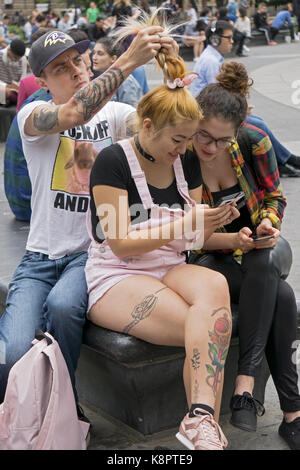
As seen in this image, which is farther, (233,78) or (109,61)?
Result: (109,61)

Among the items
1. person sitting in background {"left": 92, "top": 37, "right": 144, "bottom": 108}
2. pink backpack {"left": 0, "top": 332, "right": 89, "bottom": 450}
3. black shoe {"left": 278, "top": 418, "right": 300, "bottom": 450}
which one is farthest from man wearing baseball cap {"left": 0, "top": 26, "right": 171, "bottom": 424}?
person sitting in background {"left": 92, "top": 37, "right": 144, "bottom": 108}

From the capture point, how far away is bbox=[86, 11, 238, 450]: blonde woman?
9.14 ft

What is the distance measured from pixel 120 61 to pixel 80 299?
3.23 feet

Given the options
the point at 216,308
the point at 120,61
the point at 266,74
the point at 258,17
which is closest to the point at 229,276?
the point at 216,308

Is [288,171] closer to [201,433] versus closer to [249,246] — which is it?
[249,246]

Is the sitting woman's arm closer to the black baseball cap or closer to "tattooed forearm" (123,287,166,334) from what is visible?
"tattooed forearm" (123,287,166,334)

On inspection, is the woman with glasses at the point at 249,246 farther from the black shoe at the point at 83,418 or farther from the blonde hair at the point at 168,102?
the black shoe at the point at 83,418

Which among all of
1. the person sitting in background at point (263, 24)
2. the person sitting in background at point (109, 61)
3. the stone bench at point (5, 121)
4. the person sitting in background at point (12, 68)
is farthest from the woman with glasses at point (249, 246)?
the person sitting in background at point (263, 24)

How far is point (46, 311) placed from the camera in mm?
3119

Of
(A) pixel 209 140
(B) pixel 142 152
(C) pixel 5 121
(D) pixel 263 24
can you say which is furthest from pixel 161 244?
(D) pixel 263 24

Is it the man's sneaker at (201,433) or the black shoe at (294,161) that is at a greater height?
the man's sneaker at (201,433)

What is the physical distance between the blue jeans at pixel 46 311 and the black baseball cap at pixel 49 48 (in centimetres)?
86

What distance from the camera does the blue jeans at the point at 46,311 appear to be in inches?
118

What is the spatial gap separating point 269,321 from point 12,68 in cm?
943
